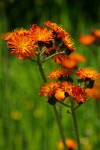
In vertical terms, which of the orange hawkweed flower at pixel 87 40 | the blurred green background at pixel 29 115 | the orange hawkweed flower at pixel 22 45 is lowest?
the blurred green background at pixel 29 115

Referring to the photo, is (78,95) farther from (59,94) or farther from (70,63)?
(70,63)

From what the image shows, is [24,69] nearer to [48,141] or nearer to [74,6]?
[48,141]

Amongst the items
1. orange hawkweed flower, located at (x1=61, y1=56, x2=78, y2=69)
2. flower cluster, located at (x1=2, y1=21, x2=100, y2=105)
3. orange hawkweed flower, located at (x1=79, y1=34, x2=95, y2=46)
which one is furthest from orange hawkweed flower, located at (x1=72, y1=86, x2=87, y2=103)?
orange hawkweed flower, located at (x1=79, y1=34, x2=95, y2=46)

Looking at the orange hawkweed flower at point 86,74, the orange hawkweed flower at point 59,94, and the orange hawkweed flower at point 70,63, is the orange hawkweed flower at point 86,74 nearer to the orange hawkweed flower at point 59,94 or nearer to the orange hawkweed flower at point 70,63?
the orange hawkweed flower at point 59,94

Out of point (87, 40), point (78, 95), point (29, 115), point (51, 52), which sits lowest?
point (29, 115)

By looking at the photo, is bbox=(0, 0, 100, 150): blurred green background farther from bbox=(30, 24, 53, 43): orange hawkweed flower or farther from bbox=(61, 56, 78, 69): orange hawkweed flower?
bbox=(30, 24, 53, 43): orange hawkweed flower

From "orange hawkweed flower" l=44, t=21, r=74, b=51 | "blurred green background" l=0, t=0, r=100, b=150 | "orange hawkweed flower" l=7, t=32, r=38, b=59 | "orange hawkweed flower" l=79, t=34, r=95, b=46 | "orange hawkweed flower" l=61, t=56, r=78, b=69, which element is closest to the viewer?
"orange hawkweed flower" l=7, t=32, r=38, b=59

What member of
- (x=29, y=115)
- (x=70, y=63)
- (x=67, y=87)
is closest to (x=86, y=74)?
(x=67, y=87)

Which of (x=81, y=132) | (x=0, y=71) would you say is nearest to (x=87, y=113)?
(x=81, y=132)

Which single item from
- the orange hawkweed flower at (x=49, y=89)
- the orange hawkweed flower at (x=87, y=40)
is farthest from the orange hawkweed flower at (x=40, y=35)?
the orange hawkweed flower at (x=87, y=40)

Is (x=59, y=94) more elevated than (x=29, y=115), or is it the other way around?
(x=59, y=94)
